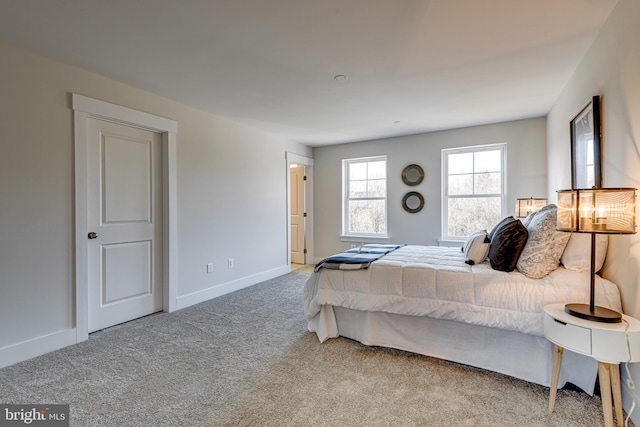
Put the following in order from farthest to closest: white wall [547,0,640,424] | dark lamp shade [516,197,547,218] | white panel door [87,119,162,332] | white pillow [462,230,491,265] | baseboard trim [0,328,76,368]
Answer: dark lamp shade [516,197,547,218] < white panel door [87,119,162,332] < white pillow [462,230,491,265] < baseboard trim [0,328,76,368] < white wall [547,0,640,424]

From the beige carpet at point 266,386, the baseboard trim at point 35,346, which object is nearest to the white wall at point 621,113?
the beige carpet at point 266,386

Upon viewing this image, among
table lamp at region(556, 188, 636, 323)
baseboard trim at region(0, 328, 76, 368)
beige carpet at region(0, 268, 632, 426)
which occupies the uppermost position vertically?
table lamp at region(556, 188, 636, 323)

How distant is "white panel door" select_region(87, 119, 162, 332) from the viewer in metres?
2.82

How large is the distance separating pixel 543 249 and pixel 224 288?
346 cm

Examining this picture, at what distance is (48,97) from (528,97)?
451 centimetres

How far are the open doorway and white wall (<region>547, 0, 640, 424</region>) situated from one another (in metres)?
4.25

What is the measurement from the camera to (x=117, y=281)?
3.02 m

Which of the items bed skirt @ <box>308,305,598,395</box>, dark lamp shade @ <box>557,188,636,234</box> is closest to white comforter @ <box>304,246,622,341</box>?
bed skirt @ <box>308,305,598,395</box>

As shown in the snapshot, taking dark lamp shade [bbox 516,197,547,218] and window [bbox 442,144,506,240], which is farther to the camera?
window [bbox 442,144,506,240]

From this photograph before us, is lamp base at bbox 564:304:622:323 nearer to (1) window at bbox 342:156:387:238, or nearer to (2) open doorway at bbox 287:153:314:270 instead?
(1) window at bbox 342:156:387:238

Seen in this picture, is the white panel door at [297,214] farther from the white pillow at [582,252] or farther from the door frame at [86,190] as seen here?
the white pillow at [582,252]

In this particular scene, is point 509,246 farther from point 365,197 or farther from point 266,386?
point 365,197

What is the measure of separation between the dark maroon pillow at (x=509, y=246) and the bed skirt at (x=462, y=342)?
0.45m

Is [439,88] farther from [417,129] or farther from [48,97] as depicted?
[48,97]
